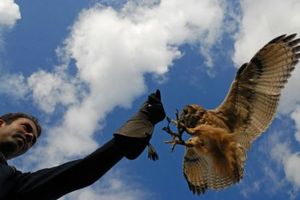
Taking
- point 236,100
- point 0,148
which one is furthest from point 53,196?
point 236,100

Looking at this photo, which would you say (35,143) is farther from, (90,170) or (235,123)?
(235,123)

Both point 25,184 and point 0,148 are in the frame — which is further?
point 0,148

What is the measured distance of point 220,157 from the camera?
735cm

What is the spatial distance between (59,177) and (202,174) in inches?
238

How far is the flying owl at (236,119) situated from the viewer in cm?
732

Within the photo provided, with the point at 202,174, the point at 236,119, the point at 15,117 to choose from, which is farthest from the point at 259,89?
the point at 15,117

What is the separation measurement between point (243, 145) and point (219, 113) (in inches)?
19.6

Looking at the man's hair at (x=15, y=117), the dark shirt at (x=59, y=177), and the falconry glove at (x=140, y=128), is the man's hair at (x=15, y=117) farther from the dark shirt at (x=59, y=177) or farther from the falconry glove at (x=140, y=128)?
the falconry glove at (x=140, y=128)

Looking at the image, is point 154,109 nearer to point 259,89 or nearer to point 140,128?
point 140,128

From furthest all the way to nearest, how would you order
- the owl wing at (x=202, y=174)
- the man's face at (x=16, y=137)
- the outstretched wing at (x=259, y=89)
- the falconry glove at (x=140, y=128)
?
1. the outstretched wing at (x=259, y=89)
2. the owl wing at (x=202, y=174)
3. the man's face at (x=16, y=137)
4. the falconry glove at (x=140, y=128)

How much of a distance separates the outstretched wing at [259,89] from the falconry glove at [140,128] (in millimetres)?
5872

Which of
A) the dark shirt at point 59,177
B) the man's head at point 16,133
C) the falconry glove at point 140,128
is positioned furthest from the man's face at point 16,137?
the falconry glove at point 140,128

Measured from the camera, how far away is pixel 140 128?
1.85 m

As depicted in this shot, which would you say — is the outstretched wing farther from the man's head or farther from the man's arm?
the man's arm
